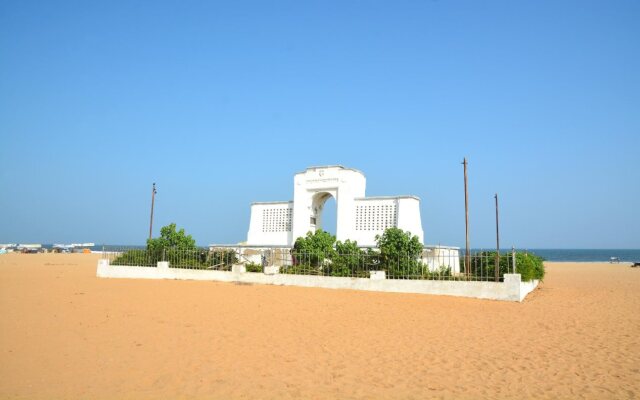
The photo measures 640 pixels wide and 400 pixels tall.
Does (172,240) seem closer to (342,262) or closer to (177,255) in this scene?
(177,255)

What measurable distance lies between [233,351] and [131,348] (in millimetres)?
1705

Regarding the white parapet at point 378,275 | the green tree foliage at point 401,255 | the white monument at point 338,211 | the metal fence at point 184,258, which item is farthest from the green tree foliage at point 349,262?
the metal fence at point 184,258

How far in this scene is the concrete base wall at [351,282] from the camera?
14.2 metres

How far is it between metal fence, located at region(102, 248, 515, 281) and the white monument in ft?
7.84

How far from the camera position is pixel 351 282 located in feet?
53.8

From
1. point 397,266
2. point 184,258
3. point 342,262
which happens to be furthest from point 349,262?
point 184,258

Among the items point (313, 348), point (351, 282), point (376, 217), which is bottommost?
point (313, 348)

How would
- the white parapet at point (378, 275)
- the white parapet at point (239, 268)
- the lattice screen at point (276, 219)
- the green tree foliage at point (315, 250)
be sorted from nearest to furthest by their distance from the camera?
the white parapet at point (378, 275), the green tree foliage at point (315, 250), the white parapet at point (239, 268), the lattice screen at point (276, 219)

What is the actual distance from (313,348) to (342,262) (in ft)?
30.1

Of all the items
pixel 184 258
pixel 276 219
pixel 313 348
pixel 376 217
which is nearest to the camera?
pixel 313 348

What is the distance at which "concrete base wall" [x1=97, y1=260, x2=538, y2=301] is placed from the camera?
1416 centimetres

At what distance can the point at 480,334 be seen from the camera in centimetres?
951

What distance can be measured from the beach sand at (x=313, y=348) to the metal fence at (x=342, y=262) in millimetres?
1676

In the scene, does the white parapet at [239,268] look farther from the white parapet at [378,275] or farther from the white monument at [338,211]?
the white parapet at [378,275]
